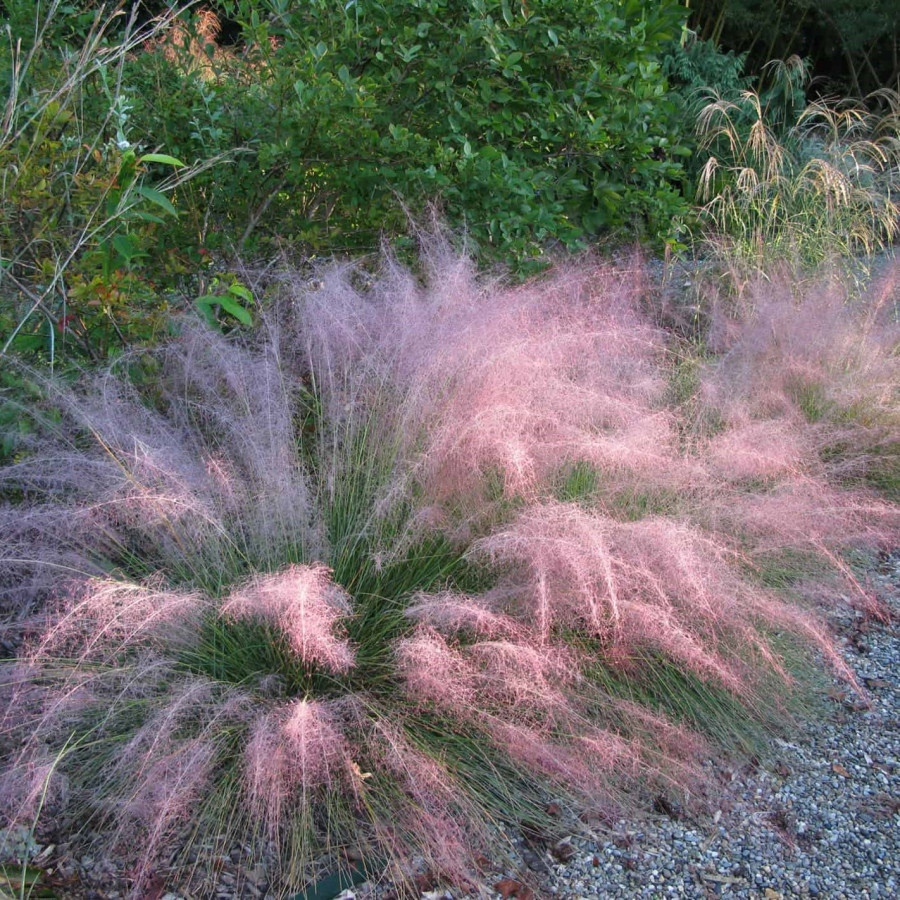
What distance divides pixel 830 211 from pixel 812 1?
21.7 feet

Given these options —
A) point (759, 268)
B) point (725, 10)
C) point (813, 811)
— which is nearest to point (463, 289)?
point (813, 811)

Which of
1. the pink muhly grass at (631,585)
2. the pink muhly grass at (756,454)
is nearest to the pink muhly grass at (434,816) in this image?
the pink muhly grass at (631,585)

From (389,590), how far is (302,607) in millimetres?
628

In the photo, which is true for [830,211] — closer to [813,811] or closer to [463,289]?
[463,289]

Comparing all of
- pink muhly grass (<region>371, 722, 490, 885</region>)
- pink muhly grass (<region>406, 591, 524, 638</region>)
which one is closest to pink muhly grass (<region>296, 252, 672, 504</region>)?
pink muhly grass (<region>406, 591, 524, 638</region>)

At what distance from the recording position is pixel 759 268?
15.5 feet

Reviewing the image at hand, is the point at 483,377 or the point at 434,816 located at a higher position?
the point at 483,377

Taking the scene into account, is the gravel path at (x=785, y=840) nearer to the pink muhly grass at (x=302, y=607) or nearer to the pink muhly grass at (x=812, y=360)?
the pink muhly grass at (x=302, y=607)

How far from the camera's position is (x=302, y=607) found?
181 centimetres

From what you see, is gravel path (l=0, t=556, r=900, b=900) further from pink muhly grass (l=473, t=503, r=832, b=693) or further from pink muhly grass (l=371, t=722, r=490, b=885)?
pink muhly grass (l=473, t=503, r=832, b=693)

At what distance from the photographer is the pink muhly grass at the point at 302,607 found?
6.03ft

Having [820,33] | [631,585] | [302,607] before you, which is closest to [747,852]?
[631,585]

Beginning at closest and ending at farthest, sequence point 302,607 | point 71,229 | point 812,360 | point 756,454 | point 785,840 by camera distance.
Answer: point 302,607 → point 785,840 → point 756,454 → point 71,229 → point 812,360

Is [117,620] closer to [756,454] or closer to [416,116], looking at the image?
[756,454]
